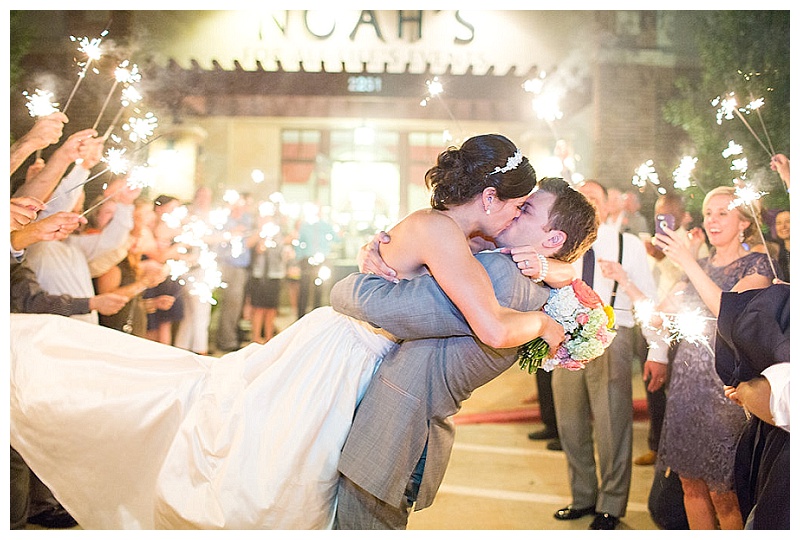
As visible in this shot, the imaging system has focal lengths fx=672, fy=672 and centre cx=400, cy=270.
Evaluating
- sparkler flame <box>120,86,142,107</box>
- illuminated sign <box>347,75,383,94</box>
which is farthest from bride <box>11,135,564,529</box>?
illuminated sign <box>347,75,383,94</box>

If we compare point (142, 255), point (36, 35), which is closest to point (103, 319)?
point (142, 255)

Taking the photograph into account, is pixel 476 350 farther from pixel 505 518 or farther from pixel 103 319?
pixel 103 319

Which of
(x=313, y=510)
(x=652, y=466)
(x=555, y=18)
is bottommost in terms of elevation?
(x=652, y=466)

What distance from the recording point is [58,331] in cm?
224

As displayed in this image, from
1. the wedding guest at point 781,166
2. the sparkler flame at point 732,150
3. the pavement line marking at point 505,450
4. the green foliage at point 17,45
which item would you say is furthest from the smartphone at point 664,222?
the green foliage at point 17,45

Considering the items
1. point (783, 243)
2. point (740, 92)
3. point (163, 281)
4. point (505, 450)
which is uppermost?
point (740, 92)

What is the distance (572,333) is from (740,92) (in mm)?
1670

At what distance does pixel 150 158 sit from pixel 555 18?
2.35m

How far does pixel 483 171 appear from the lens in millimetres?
1912

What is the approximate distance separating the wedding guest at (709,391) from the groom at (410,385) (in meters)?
1.06

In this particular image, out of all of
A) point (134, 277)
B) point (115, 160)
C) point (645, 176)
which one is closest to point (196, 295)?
point (134, 277)

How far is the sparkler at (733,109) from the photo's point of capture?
9.16 ft

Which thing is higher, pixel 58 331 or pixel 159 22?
pixel 159 22

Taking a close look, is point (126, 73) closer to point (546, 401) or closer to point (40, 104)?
point (40, 104)
